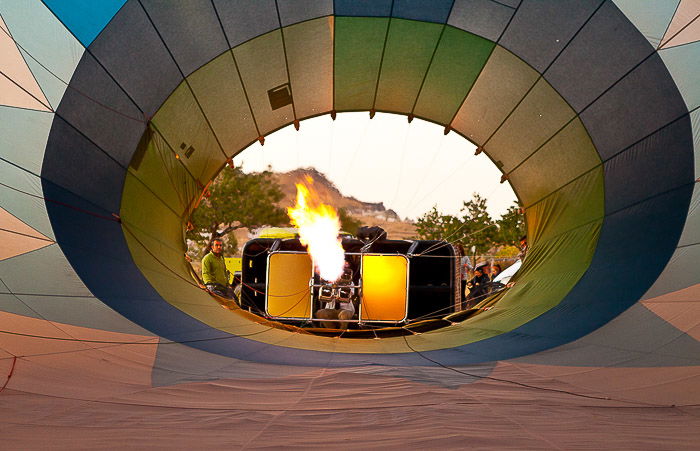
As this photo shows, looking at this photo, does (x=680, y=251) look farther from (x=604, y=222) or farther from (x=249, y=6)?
(x=249, y=6)

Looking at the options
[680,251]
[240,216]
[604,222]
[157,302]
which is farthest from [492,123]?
[240,216]

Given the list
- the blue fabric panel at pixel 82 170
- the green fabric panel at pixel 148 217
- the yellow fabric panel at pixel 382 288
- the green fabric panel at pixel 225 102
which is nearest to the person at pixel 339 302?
the yellow fabric panel at pixel 382 288

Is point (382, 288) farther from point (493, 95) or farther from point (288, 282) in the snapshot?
point (493, 95)

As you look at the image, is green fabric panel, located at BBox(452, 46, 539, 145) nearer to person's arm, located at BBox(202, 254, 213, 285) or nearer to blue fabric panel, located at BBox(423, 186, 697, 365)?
blue fabric panel, located at BBox(423, 186, 697, 365)

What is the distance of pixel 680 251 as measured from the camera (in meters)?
4.92

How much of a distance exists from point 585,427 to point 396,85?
210 inches

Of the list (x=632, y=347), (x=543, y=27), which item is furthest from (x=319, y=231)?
(x=632, y=347)

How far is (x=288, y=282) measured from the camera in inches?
294

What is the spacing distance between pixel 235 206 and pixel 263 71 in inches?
941

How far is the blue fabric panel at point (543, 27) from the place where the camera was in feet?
18.5

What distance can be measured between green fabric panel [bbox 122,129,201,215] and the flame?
1581 millimetres

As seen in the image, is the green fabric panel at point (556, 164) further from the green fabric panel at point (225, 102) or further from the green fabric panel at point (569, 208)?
the green fabric panel at point (225, 102)

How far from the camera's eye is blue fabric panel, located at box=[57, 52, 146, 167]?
5223 mm

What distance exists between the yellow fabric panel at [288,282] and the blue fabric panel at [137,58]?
2346 millimetres
